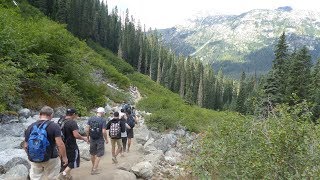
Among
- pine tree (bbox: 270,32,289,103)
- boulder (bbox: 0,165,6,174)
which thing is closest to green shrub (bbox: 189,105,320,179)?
boulder (bbox: 0,165,6,174)

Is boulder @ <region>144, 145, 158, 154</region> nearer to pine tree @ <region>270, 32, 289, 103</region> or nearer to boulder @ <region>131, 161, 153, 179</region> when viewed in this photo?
boulder @ <region>131, 161, 153, 179</region>

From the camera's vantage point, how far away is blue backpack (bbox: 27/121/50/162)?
6.90 m

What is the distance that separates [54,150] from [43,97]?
1205 centimetres

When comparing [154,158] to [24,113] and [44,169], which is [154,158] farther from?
[24,113]

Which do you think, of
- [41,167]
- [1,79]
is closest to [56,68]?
[1,79]

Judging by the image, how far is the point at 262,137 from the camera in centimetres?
708

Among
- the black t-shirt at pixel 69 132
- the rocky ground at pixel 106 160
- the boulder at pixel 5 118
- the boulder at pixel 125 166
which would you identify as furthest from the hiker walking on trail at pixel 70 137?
the boulder at pixel 5 118

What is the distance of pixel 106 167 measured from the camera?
12.2m

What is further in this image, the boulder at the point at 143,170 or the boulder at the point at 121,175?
the boulder at the point at 143,170

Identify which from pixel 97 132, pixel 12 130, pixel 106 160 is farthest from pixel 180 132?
pixel 97 132

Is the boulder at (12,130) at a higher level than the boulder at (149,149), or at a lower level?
higher

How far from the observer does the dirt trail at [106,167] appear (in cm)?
1083

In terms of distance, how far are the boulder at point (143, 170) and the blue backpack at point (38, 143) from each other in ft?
16.3

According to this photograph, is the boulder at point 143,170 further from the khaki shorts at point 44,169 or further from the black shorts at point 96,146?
the khaki shorts at point 44,169
